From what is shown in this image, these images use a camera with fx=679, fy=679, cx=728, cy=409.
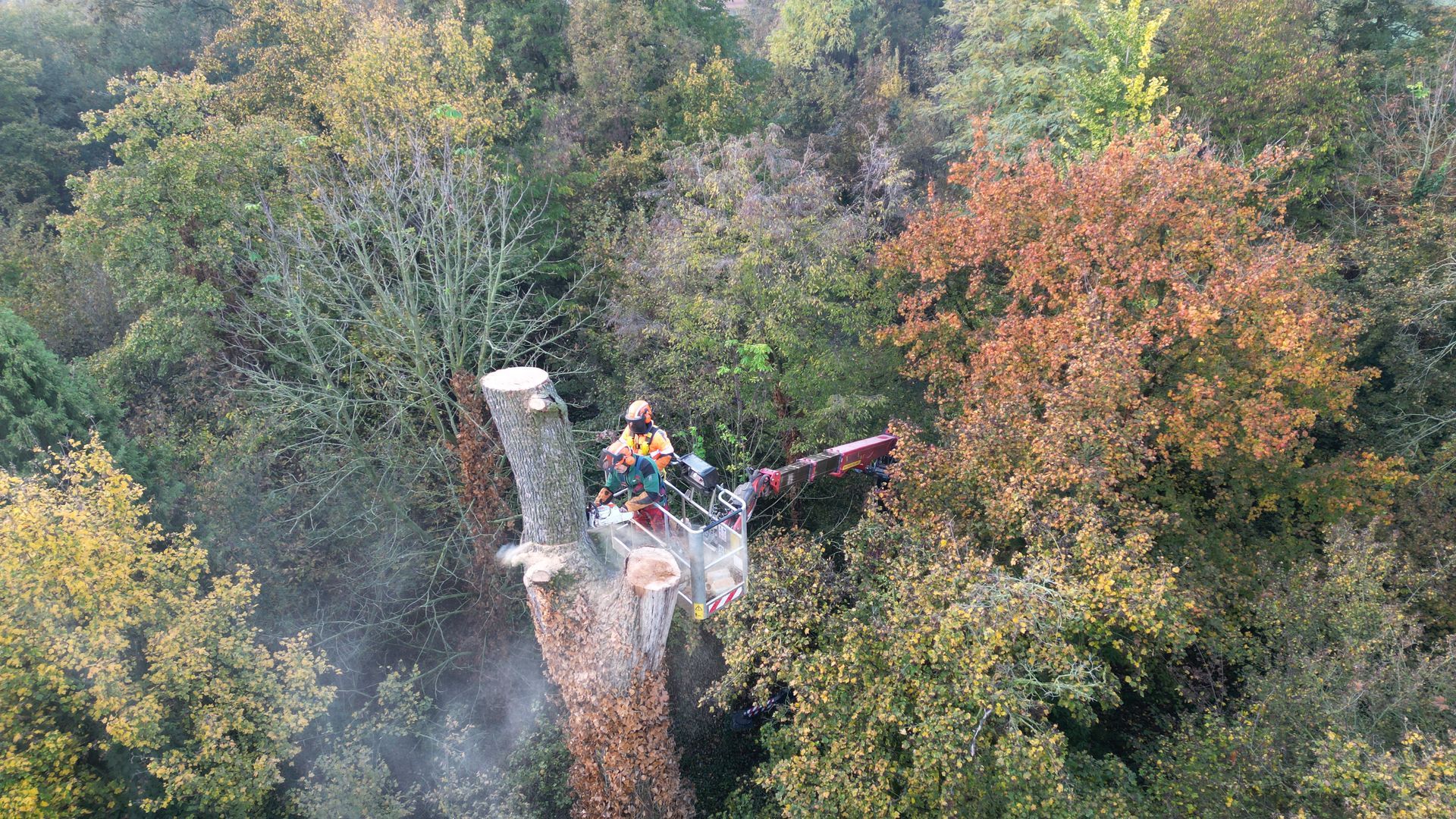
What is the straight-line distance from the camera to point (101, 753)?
7.67 m

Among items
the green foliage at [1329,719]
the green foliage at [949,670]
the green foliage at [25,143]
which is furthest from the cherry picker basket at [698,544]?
the green foliage at [25,143]

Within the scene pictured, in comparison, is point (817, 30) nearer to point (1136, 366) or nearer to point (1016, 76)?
point (1016, 76)

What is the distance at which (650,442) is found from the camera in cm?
821

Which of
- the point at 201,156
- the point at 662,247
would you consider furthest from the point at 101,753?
the point at 662,247

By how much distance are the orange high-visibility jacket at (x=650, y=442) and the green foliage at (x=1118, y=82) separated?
10.6m

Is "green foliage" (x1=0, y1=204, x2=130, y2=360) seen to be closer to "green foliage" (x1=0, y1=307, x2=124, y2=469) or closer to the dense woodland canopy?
the dense woodland canopy

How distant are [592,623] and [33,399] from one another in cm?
833

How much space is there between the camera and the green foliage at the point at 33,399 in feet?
28.7

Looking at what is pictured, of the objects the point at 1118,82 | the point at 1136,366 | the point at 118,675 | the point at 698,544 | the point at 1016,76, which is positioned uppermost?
the point at 1118,82

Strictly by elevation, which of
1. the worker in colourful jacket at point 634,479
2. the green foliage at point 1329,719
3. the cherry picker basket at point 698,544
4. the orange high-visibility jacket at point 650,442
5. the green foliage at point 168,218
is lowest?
the green foliage at point 1329,719

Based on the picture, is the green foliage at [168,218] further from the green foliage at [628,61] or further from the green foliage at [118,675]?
→ the green foliage at [628,61]

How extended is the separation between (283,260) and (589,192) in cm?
771

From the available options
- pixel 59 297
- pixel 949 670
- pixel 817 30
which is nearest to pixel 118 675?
pixel 949 670

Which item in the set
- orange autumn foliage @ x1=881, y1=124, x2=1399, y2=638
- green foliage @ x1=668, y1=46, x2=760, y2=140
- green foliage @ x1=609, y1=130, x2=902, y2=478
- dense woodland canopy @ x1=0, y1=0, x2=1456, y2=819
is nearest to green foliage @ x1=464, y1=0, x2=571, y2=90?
dense woodland canopy @ x1=0, y1=0, x2=1456, y2=819
